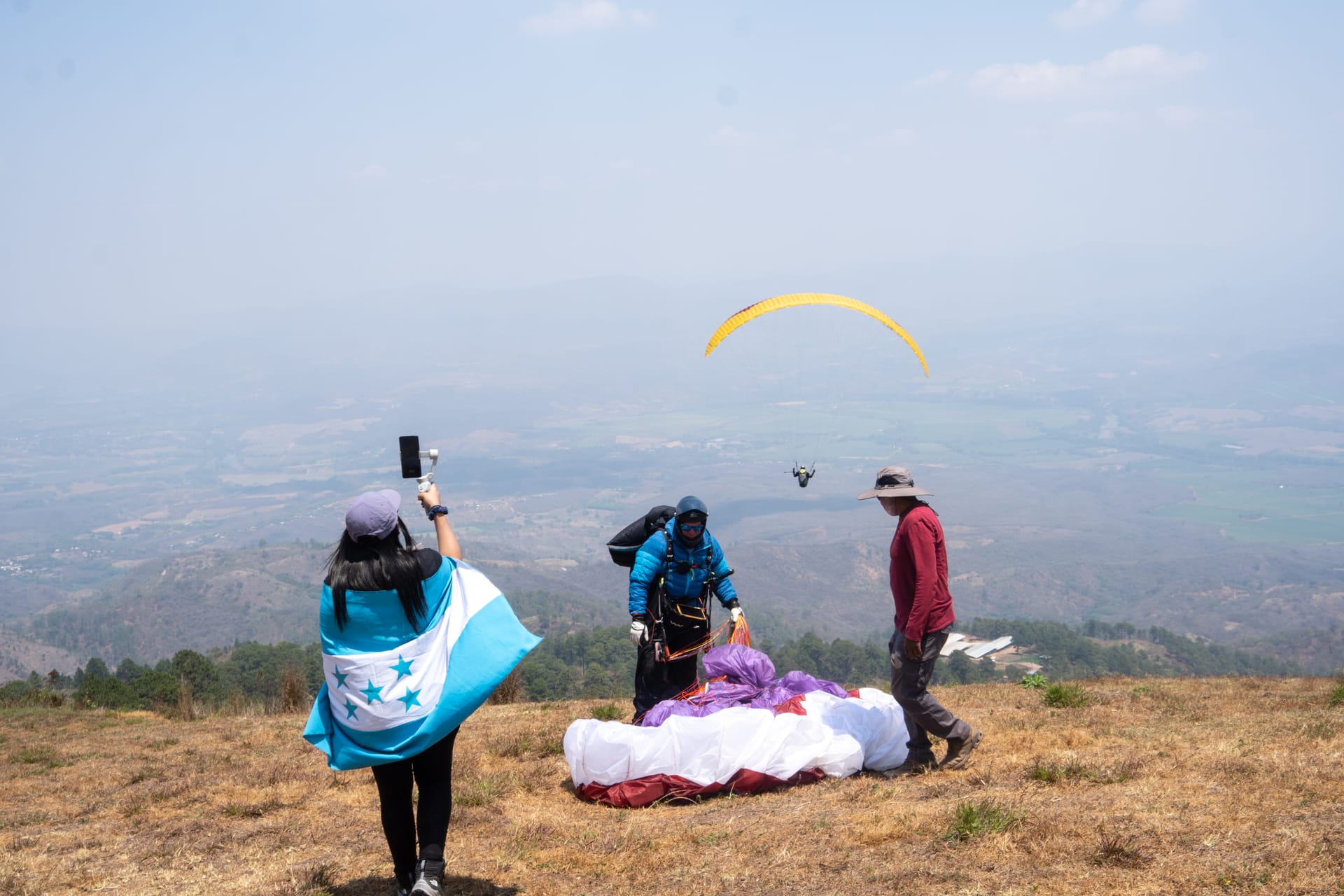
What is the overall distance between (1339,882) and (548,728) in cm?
601

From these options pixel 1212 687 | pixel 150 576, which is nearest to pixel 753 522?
pixel 150 576

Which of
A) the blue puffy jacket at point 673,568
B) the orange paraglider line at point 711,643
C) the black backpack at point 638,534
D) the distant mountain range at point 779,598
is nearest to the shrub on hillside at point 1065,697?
the orange paraglider line at point 711,643

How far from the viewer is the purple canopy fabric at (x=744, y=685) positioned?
6312 millimetres

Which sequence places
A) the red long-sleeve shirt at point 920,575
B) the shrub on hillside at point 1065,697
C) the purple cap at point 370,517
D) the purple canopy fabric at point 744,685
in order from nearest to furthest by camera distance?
the purple cap at point 370,517
the red long-sleeve shirt at point 920,575
the purple canopy fabric at point 744,685
the shrub on hillside at point 1065,697

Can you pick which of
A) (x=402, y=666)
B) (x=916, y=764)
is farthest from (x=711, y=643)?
(x=402, y=666)

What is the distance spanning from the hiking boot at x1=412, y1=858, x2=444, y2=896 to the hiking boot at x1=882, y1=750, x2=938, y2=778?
3119 millimetres

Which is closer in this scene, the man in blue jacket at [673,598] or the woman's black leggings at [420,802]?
the woman's black leggings at [420,802]

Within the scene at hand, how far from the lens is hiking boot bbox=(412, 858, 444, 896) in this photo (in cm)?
379

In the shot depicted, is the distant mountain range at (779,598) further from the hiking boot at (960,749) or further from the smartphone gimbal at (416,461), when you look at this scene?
the smartphone gimbal at (416,461)

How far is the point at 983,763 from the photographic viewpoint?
19.7 feet

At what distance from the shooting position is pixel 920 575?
5.51m

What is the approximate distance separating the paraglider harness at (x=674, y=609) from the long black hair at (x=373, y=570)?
126 inches

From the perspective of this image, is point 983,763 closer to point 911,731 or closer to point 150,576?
point 911,731

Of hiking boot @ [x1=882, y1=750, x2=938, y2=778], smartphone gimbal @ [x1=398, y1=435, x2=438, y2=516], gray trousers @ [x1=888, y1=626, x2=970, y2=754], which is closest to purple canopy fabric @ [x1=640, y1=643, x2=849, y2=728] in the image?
hiking boot @ [x1=882, y1=750, x2=938, y2=778]
